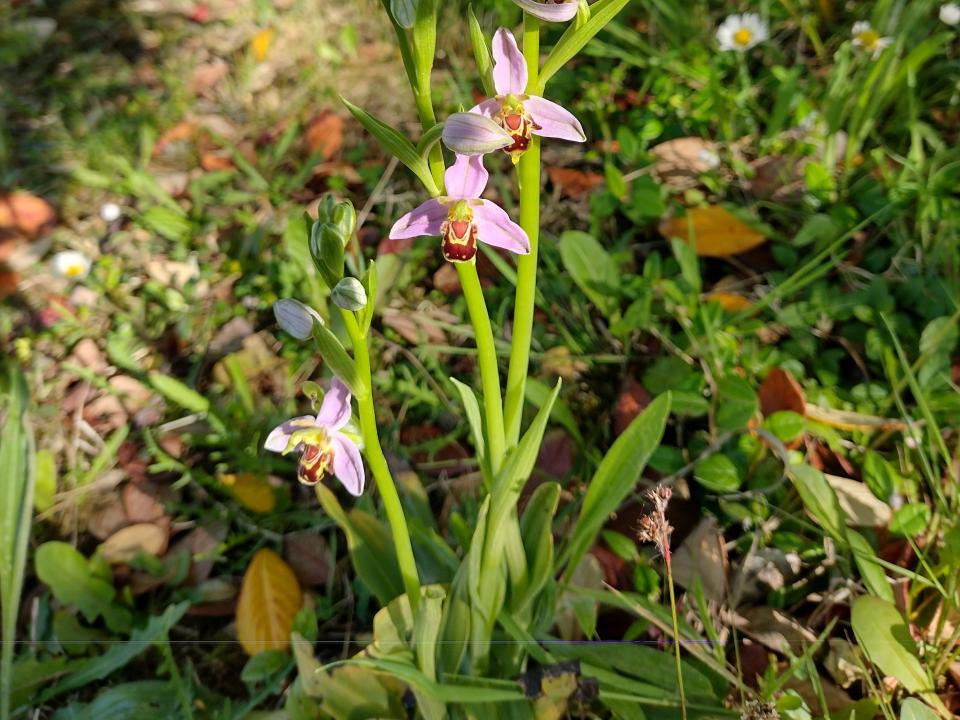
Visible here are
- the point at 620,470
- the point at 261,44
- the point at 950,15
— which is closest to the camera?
the point at 620,470

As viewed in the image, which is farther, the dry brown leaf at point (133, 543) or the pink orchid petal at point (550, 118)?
the dry brown leaf at point (133, 543)

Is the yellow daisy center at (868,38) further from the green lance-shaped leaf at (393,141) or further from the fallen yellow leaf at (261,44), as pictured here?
the fallen yellow leaf at (261,44)

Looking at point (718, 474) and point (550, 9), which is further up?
point (550, 9)

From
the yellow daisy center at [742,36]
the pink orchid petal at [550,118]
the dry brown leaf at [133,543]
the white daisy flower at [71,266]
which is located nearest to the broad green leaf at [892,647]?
the pink orchid petal at [550,118]

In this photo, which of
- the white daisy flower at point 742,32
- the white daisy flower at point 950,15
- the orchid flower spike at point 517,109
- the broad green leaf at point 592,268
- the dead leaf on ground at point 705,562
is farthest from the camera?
the white daisy flower at point 742,32

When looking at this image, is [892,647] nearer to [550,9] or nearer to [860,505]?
[860,505]

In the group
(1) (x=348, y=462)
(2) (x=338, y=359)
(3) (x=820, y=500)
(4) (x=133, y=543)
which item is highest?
(2) (x=338, y=359)

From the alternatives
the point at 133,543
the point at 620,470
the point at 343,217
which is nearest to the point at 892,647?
the point at 620,470
